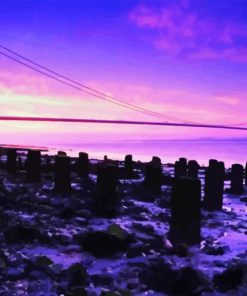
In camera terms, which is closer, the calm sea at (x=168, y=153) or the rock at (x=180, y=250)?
the rock at (x=180, y=250)

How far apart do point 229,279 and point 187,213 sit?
169cm

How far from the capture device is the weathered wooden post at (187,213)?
19.7 feet

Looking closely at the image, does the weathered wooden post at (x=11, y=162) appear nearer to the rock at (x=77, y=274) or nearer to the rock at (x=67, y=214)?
the rock at (x=67, y=214)

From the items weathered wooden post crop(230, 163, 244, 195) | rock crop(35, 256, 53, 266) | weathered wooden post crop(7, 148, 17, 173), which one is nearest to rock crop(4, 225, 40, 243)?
rock crop(35, 256, 53, 266)

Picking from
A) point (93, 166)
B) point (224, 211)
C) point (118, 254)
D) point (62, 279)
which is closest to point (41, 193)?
point (224, 211)

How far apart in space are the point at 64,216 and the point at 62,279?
8.82 feet

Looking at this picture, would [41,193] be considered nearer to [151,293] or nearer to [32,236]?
[32,236]

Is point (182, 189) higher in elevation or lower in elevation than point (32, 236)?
higher

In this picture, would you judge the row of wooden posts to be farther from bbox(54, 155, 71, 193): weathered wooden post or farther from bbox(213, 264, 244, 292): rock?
bbox(213, 264, 244, 292): rock

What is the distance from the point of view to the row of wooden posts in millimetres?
6027

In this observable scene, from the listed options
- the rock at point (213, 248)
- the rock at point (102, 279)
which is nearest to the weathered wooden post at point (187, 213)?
the rock at point (213, 248)

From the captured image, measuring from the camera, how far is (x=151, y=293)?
4.15 m

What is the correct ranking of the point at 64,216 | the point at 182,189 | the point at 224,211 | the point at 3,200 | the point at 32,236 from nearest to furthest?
1. the point at 32,236
2. the point at 182,189
3. the point at 64,216
4. the point at 3,200
5. the point at 224,211

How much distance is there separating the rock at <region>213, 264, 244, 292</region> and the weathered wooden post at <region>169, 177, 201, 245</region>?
4.95ft
